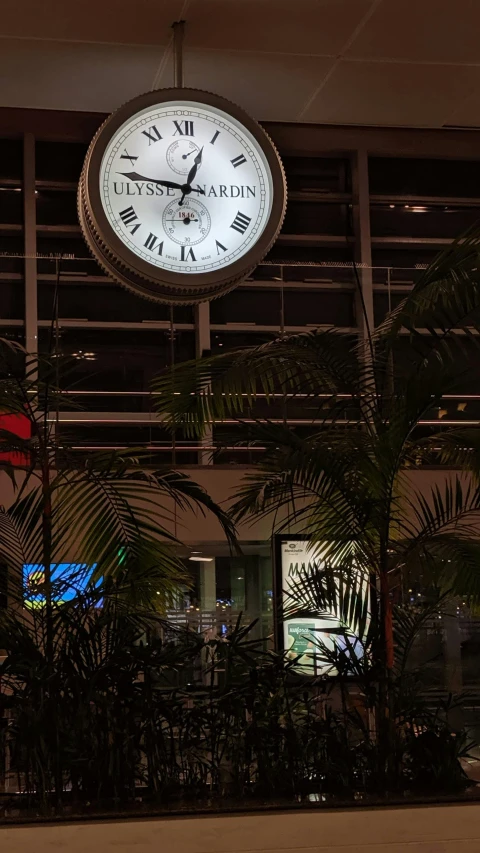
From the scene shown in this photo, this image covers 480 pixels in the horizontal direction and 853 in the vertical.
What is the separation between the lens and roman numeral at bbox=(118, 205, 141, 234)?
3.21m

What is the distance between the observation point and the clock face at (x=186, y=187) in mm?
3213

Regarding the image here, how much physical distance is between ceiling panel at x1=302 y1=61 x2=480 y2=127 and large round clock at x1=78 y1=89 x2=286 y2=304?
1.64 ft

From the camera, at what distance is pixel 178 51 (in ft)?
10.5

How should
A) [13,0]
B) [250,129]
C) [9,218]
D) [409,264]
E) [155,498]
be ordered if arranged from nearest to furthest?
[13,0], [250,129], [155,498], [9,218], [409,264]

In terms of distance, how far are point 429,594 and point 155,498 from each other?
1665 millimetres

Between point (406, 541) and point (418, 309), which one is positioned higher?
point (418, 309)

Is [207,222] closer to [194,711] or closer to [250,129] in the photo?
[250,129]

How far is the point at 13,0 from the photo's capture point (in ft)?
10.1

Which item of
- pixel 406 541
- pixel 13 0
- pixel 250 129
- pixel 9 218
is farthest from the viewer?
pixel 9 218

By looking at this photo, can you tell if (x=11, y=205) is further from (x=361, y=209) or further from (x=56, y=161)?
(x=361, y=209)

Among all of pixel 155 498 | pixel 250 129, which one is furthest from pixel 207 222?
pixel 155 498

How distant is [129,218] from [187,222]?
20 cm

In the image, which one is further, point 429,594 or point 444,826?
point 429,594

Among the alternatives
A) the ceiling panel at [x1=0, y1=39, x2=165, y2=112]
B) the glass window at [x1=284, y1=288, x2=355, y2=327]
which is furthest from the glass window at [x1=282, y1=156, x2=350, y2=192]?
the ceiling panel at [x1=0, y1=39, x2=165, y2=112]
